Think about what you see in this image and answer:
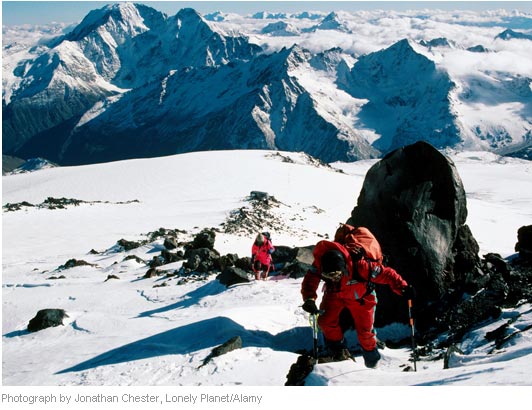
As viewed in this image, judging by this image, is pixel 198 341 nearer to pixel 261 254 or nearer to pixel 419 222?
pixel 419 222

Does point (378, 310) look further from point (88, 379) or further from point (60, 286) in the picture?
point (60, 286)

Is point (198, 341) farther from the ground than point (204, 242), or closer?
farther from the ground

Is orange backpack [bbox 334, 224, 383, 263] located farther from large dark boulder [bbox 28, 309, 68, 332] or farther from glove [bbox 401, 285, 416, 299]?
large dark boulder [bbox 28, 309, 68, 332]

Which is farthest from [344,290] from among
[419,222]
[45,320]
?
[45,320]

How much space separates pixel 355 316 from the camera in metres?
9.88

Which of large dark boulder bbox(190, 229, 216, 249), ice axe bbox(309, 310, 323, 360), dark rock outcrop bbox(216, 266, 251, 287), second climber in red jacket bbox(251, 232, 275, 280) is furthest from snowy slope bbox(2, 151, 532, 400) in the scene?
large dark boulder bbox(190, 229, 216, 249)

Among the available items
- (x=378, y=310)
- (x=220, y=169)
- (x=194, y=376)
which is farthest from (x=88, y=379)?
(x=220, y=169)

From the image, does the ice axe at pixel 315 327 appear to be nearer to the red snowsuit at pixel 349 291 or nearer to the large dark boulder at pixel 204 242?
the red snowsuit at pixel 349 291

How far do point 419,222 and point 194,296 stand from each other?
7.38 meters

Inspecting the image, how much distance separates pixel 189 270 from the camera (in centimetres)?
1964

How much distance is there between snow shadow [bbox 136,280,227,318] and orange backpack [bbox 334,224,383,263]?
6588 mm

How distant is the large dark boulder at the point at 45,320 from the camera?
1369cm

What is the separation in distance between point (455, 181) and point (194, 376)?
895 cm

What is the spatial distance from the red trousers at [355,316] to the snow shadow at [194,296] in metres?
6.21
